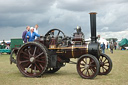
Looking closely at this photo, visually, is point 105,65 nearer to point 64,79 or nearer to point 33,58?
point 64,79

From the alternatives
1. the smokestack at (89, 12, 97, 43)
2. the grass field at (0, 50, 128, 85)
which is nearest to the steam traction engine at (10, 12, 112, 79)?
the smokestack at (89, 12, 97, 43)

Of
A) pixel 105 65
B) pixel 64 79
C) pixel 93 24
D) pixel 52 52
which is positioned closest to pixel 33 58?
pixel 52 52

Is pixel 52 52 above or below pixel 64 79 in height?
above

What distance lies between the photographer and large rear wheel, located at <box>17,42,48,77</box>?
23.8ft

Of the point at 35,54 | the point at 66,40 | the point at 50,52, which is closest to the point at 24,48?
the point at 35,54

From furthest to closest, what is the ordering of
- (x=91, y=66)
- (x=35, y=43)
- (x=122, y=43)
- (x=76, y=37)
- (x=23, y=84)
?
(x=122, y=43), (x=76, y=37), (x=35, y=43), (x=91, y=66), (x=23, y=84)

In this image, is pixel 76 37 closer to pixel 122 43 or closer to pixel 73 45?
pixel 73 45

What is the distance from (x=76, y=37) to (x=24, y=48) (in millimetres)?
2010

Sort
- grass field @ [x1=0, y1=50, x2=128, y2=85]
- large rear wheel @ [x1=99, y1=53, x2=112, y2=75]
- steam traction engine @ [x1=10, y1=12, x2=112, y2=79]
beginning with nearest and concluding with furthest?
grass field @ [x1=0, y1=50, x2=128, y2=85] → steam traction engine @ [x1=10, y1=12, x2=112, y2=79] → large rear wheel @ [x1=99, y1=53, x2=112, y2=75]

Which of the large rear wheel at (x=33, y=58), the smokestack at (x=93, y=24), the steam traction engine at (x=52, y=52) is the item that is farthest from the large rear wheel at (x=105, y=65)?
the large rear wheel at (x=33, y=58)

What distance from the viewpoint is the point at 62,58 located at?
7.89 metres

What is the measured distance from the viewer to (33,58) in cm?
747

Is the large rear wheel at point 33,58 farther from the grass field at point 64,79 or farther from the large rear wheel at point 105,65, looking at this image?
the large rear wheel at point 105,65

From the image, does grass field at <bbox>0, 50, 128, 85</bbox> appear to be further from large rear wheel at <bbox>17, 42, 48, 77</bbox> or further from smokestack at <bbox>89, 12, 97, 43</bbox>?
smokestack at <bbox>89, 12, 97, 43</bbox>
